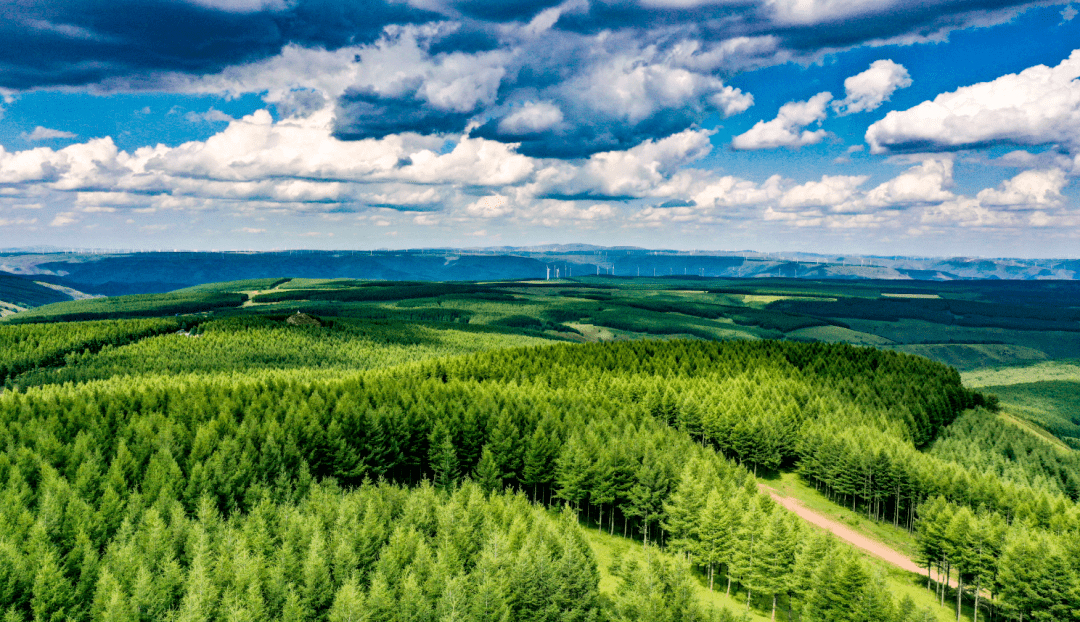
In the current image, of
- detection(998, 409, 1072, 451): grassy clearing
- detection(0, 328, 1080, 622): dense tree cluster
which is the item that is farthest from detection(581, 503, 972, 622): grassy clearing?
detection(998, 409, 1072, 451): grassy clearing

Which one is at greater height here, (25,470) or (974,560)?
(25,470)

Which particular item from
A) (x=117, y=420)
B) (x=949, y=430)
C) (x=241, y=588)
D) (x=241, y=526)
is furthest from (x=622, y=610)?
(x=949, y=430)

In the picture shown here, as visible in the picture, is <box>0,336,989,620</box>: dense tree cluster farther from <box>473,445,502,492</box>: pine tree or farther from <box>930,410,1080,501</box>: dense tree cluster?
<box>930,410,1080,501</box>: dense tree cluster

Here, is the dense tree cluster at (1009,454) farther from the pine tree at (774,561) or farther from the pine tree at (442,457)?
the pine tree at (442,457)

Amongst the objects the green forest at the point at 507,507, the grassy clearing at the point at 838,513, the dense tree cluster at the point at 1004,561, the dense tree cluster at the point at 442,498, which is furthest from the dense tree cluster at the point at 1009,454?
the dense tree cluster at the point at 1004,561

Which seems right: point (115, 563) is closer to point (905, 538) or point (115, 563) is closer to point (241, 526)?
point (241, 526)
